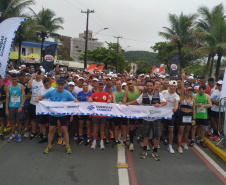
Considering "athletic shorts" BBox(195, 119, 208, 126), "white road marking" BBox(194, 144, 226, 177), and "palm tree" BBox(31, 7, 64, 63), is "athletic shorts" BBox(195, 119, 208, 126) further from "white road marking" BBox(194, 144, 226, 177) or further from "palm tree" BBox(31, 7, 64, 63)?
"palm tree" BBox(31, 7, 64, 63)

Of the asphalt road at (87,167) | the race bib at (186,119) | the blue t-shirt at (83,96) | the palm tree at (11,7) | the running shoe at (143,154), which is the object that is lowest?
the asphalt road at (87,167)

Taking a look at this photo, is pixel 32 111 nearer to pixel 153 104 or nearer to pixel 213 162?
pixel 153 104

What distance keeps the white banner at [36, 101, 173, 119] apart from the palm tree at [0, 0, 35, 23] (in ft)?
52.6

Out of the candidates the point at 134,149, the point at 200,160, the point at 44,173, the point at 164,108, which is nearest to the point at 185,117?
the point at 164,108

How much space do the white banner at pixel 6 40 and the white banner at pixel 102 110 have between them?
233cm

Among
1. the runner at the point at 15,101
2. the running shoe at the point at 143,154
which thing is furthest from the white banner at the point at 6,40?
the running shoe at the point at 143,154

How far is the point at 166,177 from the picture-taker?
13.4ft

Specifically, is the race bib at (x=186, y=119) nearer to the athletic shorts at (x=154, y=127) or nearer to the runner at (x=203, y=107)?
the runner at (x=203, y=107)

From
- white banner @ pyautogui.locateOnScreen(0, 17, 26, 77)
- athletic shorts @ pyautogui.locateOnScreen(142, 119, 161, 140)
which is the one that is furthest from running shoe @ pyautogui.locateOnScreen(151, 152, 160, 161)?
white banner @ pyautogui.locateOnScreen(0, 17, 26, 77)

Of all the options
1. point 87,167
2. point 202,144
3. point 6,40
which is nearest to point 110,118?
point 87,167

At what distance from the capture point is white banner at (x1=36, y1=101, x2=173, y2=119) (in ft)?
16.9

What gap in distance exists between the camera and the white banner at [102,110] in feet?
16.9

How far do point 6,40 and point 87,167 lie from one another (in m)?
5.09

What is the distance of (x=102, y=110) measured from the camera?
17.9 ft
